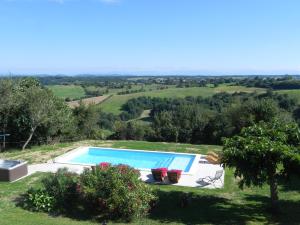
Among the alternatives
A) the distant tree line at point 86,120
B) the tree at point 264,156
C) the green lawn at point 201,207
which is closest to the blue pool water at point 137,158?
the distant tree line at point 86,120

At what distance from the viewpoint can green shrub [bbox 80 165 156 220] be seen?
1080 cm

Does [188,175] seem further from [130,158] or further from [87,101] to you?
[87,101]

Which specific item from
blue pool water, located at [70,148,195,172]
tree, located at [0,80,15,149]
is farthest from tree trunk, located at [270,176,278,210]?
tree, located at [0,80,15,149]

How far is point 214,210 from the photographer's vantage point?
1177 centimetres

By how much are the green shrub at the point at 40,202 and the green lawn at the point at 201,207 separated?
12.1 inches

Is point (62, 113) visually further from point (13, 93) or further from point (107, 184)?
point (107, 184)

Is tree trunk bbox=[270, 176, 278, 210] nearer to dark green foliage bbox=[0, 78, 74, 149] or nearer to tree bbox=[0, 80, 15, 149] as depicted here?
dark green foliage bbox=[0, 78, 74, 149]

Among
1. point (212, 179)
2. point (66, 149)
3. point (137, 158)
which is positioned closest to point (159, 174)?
point (212, 179)

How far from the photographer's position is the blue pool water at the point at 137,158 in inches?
753

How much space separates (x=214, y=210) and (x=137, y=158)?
31.1ft

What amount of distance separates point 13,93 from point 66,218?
13.8 metres

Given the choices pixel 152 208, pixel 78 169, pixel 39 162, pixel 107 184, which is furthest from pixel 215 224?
pixel 39 162

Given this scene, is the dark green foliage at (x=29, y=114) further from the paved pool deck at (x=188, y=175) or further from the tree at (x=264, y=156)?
the tree at (x=264, y=156)

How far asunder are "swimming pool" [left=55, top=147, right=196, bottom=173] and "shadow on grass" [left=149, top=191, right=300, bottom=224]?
5235 millimetres
